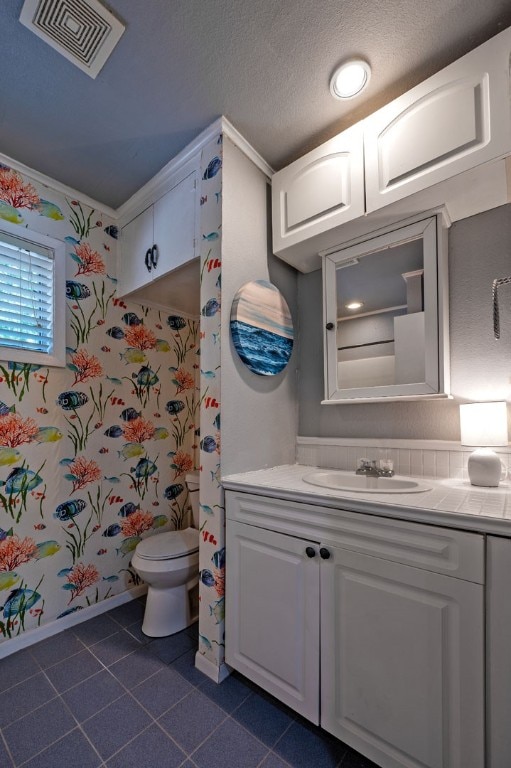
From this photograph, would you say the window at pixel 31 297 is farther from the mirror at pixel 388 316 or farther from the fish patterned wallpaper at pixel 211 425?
the mirror at pixel 388 316

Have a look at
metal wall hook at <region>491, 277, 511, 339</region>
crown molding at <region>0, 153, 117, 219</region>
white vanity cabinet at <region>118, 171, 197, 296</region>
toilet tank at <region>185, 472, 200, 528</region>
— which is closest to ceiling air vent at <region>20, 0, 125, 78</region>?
white vanity cabinet at <region>118, 171, 197, 296</region>

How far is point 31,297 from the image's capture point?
1.79 metres

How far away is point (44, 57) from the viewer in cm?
123

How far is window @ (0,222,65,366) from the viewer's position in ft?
5.57

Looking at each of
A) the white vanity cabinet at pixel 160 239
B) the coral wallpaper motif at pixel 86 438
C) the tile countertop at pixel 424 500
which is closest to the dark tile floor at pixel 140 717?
the coral wallpaper motif at pixel 86 438

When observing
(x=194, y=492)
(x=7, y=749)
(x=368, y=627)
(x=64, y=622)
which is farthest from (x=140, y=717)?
(x=194, y=492)

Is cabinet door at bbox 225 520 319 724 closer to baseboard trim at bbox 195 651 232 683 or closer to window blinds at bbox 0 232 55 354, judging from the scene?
baseboard trim at bbox 195 651 232 683

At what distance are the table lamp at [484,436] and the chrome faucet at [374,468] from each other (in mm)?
310

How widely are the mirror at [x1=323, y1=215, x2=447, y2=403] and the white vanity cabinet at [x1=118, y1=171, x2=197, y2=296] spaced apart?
2.41ft

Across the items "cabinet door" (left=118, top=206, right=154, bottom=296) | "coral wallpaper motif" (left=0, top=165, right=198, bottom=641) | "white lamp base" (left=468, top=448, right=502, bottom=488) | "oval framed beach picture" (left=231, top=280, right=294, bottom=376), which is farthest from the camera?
"cabinet door" (left=118, top=206, right=154, bottom=296)

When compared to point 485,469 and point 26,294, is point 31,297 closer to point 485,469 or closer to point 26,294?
point 26,294

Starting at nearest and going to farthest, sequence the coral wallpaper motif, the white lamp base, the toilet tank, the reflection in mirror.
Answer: the white lamp base, the reflection in mirror, the coral wallpaper motif, the toilet tank

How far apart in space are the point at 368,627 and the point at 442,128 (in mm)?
1710

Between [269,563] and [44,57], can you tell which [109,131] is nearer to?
[44,57]
